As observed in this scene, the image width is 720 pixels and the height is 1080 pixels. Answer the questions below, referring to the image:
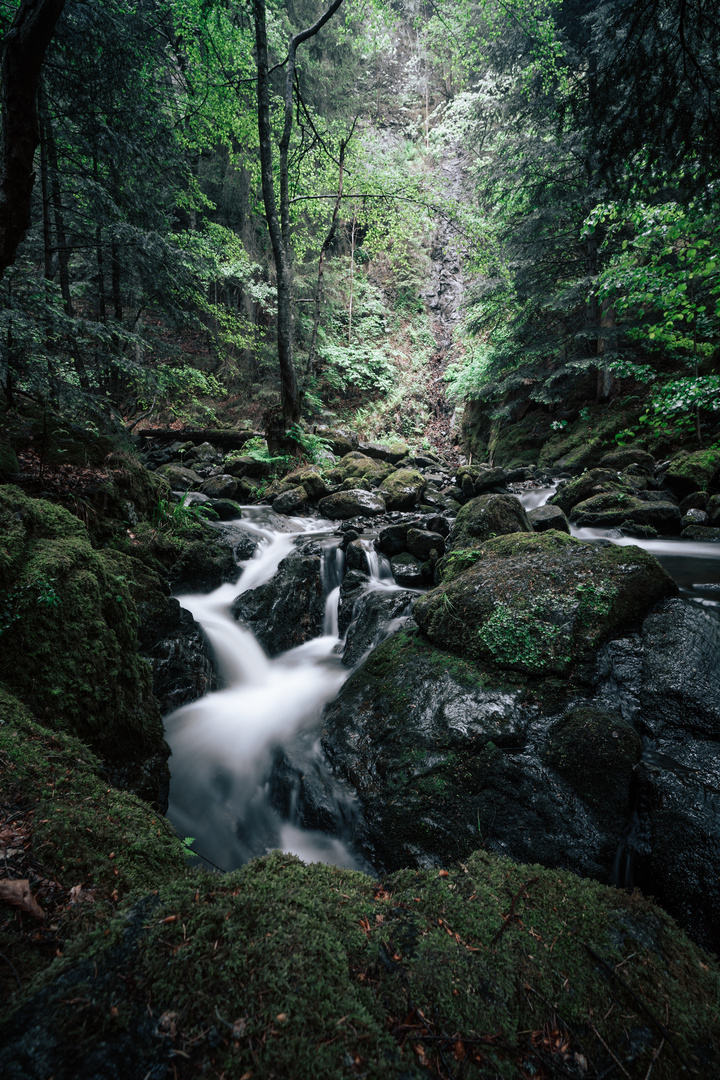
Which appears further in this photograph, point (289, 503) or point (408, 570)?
point (289, 503)

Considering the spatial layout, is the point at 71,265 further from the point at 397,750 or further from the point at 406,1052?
the point at 406,1052

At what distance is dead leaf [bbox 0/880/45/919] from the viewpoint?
4.01 feet

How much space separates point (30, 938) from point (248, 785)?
2935mm

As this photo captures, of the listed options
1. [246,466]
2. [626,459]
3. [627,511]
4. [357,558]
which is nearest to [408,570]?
[357,558]

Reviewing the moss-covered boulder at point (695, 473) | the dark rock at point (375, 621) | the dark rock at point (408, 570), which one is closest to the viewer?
the dark rock at point (375, 621)

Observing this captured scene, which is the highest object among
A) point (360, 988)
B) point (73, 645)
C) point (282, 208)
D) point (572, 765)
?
point (282, 208)

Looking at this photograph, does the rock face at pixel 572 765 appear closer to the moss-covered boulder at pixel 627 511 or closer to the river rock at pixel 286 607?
the river rock at pixel 286 607

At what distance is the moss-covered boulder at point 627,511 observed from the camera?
24.3 ft

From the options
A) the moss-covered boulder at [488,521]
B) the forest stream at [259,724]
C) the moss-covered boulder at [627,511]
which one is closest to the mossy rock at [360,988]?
the forest stream at [259,724]

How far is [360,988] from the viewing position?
1173mm

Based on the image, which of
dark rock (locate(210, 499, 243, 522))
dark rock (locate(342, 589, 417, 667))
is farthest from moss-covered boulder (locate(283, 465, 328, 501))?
dark rock (locate(342, 589, 417, 667))

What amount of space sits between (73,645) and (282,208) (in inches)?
459

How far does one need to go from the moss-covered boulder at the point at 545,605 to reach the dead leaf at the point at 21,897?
3050 mm

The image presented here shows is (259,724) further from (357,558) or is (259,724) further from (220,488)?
(220,488)
